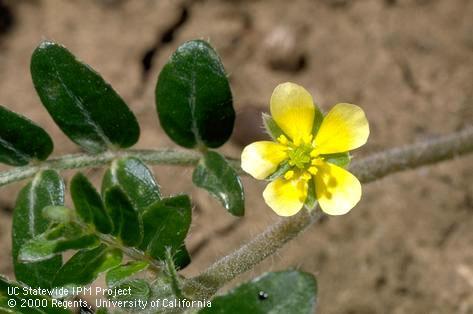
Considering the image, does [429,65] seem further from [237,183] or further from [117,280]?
[117,280]

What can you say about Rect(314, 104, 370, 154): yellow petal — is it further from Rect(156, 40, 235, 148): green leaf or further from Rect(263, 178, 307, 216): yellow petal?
Rect(156, 40, 235, 148): green leaf

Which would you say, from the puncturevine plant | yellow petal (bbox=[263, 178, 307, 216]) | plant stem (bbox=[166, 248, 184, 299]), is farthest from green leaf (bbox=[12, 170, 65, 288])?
yellow petal (bbox=[263, 178, 307, 216])

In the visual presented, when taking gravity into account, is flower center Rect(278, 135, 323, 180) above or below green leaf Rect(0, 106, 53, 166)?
below

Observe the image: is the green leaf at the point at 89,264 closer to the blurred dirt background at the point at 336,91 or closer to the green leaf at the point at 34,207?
the green leaf at the point at 34,207

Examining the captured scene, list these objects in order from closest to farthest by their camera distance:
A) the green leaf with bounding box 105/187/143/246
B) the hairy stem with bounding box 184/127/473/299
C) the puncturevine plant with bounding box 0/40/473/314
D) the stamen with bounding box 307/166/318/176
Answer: the green leaf with bounding box 105/187/143/246
the puncturevine plant with bounding box 0/40/473/314
the hairy stem with bounding box 184/127/473/299
the stamen with bounding box 307/166/318/176

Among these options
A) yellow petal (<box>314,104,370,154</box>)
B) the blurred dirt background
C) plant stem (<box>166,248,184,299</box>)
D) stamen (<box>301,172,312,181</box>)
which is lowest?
plant stem (<box>166,248,184,299</box>)

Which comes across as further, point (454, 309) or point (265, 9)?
point (265, 9)

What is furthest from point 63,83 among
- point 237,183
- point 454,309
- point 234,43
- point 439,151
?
point 454,309
